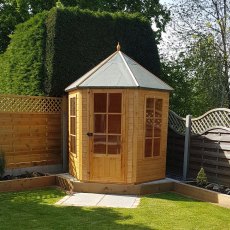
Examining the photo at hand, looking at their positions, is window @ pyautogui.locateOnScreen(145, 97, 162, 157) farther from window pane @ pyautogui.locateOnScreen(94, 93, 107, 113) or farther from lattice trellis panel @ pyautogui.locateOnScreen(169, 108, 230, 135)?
lattice trellis panel @ pyautogui.locateOnScreen(169, 108, 230, 135)

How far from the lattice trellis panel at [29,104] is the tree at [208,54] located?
26.3ft

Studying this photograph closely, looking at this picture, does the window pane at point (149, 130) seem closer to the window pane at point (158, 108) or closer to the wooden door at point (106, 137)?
the window pane at point (158, 108)

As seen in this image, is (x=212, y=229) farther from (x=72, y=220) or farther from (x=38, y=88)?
(x=38, y=88)

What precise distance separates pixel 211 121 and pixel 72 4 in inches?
517

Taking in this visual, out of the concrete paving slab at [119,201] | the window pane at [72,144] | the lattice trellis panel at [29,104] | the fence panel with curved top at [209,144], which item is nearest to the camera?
the concrete paving slab at [119,201]

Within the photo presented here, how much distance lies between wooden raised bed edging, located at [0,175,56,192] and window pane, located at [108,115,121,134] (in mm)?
2078

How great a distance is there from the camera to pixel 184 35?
17516 mm

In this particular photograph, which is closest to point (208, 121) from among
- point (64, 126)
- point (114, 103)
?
point (114, 103)

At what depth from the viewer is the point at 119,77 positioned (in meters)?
7.66

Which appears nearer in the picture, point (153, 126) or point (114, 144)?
point (114, 144)

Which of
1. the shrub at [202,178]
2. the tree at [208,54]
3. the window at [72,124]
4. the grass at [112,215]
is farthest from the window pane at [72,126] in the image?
the tree at [208,54]

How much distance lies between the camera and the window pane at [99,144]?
302 inches

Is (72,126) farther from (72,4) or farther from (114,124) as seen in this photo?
(72,4)

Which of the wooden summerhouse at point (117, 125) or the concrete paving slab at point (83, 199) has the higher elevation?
the wooden summerhouse at point (117, 125)
